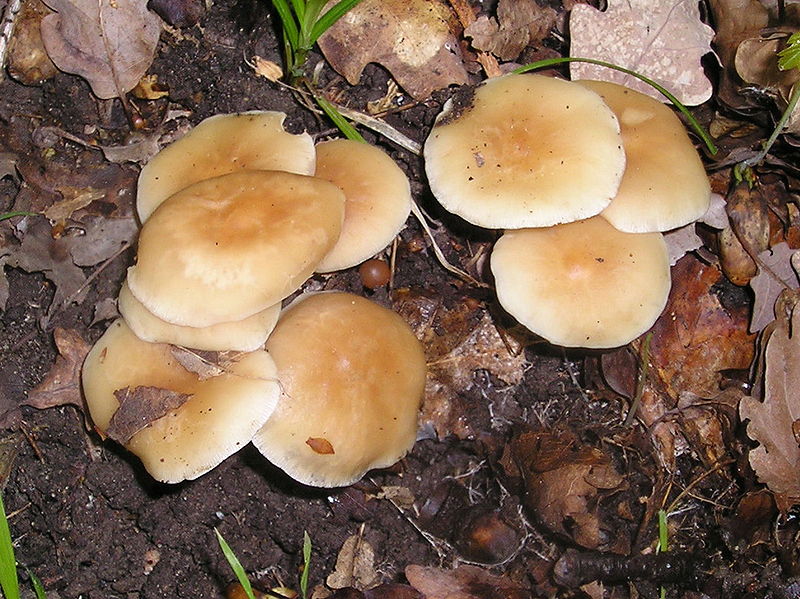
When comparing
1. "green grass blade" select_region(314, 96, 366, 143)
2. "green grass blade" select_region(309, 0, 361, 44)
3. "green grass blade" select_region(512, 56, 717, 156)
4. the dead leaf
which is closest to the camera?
"green grass blade" select_region(309, 0, 361, 44)

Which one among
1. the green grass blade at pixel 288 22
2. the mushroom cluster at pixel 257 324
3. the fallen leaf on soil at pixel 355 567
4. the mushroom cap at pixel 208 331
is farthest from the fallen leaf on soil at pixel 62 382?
the green grass blade at pixel 288 22

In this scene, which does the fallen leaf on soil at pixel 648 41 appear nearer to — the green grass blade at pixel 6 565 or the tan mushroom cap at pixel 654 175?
the tan mushroom cap at pixel 654 175

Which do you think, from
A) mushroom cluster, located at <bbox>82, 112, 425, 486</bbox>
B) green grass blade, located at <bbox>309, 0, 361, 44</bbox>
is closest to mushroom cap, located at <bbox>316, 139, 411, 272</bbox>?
mushroom cluster, located at <bbox>82, 112, 425, 486</bbox>

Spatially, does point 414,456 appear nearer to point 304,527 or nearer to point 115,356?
point 304,527

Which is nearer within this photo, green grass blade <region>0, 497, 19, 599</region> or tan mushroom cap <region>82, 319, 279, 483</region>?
tan mushroom cap <region>82, 319, 279, 483</region>

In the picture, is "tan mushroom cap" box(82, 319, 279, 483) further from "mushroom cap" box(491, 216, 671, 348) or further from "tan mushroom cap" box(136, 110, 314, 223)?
"mushroom cap" box(491, 216, 671, 348)

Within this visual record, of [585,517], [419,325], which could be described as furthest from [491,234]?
[585,517]

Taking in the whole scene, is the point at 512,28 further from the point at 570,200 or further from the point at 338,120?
the point at 570,200
